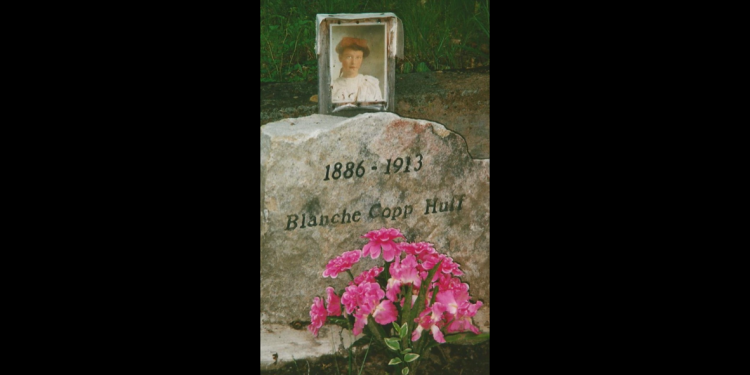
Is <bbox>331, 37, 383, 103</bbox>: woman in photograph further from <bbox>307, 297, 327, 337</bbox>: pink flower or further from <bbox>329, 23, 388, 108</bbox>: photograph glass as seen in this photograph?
<bbox>307, 297, 327, 337</bbox>: pink flower

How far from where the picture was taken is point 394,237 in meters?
4.29

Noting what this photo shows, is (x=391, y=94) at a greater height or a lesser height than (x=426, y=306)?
greater

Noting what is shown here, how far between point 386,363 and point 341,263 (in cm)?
43

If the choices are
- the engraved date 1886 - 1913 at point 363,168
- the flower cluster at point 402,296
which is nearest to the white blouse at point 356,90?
the engraved date 1886 - 1913 at point 363,168

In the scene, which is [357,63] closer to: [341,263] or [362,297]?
[341,263]

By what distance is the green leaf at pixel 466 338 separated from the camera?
4.29m

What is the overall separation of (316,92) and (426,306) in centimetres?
94

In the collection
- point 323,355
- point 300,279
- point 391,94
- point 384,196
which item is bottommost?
point 323,355

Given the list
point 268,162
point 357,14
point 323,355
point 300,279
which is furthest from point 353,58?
point 323,355

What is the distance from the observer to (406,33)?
442 centimetres

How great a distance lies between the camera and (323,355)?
4332mm

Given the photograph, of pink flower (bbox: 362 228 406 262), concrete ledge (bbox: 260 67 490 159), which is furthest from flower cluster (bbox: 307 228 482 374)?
concrete ledge (bbox: 260 67 490 159)

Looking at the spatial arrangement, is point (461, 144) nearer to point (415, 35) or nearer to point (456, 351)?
point (415, 35)

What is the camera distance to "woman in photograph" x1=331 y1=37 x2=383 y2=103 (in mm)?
4320
